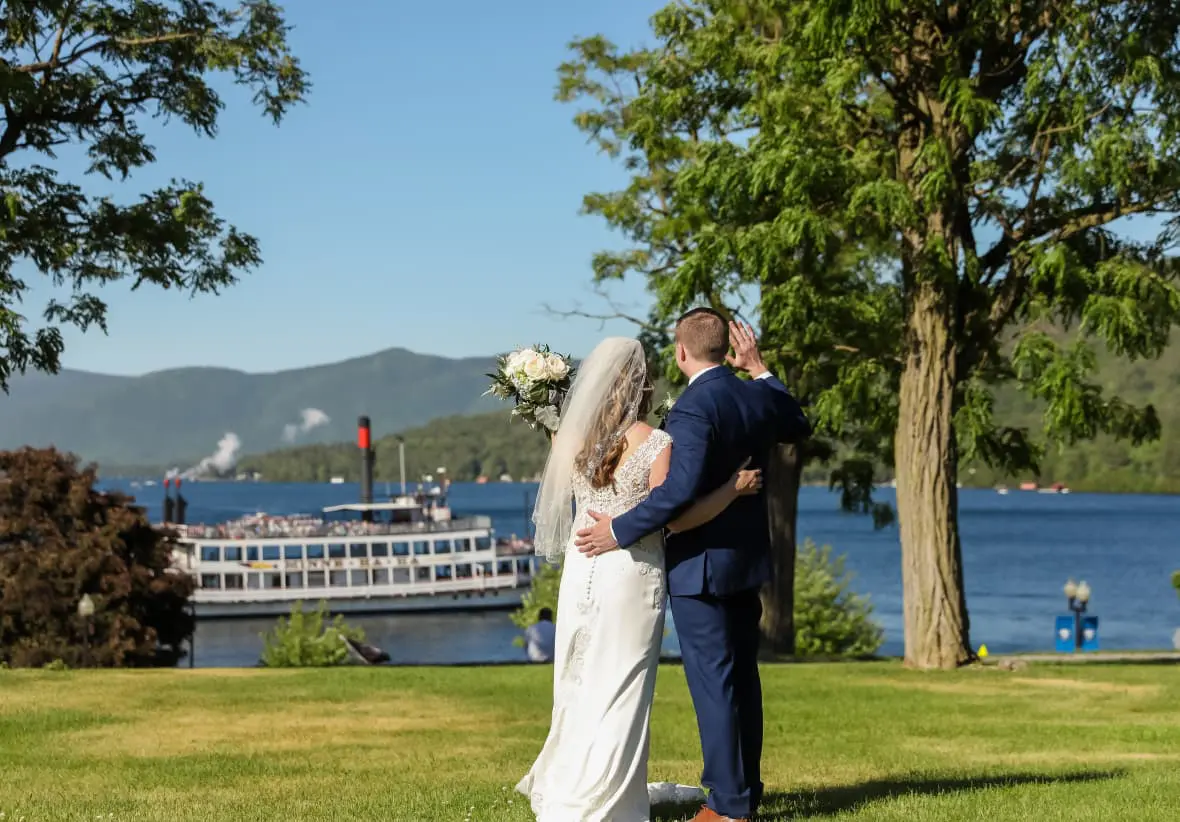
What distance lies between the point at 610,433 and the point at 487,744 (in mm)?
4996

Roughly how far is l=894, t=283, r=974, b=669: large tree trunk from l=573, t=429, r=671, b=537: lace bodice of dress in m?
11.8

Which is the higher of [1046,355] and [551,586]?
[1046,355]

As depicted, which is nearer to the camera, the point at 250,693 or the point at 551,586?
the point at 250,693

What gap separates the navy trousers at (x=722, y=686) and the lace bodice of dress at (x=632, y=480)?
1.62 ft

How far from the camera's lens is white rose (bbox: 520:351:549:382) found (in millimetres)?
7219

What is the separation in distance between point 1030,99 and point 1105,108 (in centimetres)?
89

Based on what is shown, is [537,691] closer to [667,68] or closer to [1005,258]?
[1005,258]

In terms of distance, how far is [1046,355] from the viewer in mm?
17641

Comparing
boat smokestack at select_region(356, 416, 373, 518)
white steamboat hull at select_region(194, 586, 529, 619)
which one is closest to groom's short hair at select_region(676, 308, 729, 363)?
white steamboat hull at select_region(194, 586, 529, 619)

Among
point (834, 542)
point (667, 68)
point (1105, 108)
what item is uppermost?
point (667, 68)

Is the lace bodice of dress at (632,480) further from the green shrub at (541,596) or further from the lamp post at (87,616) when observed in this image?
the green shrub at (541,596)

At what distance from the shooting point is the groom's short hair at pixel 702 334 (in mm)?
6379

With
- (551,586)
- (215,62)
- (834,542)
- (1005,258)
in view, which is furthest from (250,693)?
(834,542)

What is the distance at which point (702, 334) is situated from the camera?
6379mm
